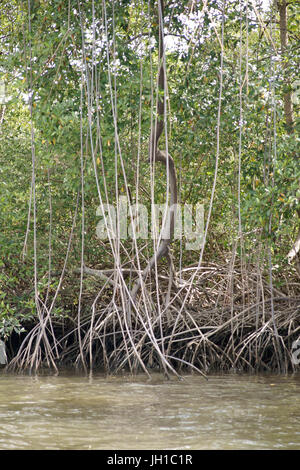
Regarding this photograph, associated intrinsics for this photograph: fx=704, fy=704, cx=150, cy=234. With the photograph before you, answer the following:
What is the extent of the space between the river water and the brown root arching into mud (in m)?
0.36

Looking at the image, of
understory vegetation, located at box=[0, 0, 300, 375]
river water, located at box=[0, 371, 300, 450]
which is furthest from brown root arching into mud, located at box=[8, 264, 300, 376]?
river water, located at box=[0, 371, 300, 450]

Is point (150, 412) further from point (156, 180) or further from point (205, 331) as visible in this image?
point (156, 180)

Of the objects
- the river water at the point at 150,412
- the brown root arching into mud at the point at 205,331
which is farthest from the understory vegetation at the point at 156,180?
the river water at the point at 150,412

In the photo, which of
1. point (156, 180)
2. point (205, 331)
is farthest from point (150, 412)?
point (156, 180)

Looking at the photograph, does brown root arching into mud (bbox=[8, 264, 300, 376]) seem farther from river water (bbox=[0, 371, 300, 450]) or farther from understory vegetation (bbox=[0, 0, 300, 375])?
river water (bbox=[0, 371, 300, 450])

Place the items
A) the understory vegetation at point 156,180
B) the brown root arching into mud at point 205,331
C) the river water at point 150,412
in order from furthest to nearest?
the brown root arching into mud at point 205,331, the understory vegetation at point 156,180, the river water at point 150,412

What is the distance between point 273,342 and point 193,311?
1.02 m

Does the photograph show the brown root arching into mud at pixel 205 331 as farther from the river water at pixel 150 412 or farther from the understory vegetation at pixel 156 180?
the river water at pixel 150 412

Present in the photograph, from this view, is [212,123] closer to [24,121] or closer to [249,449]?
[24,121]

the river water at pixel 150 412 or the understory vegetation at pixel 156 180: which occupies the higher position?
the understory vegetation at pixel 156 180

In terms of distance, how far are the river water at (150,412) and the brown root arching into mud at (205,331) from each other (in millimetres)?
362

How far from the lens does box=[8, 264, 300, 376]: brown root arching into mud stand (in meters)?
6.37

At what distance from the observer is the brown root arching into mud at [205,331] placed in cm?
637

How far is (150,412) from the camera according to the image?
4.43 m
